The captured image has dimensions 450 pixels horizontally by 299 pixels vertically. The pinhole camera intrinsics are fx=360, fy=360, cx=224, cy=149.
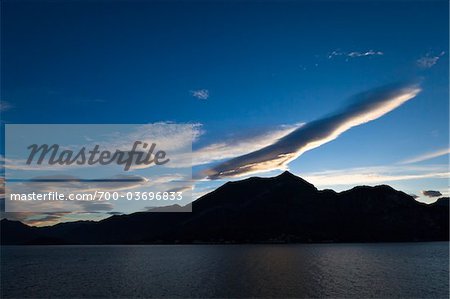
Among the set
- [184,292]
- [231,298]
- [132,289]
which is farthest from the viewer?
[132,289]


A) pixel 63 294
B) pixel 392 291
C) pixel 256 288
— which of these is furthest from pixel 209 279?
pixel 392 291

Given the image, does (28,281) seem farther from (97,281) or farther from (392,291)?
(392,291)

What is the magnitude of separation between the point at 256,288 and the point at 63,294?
149ft

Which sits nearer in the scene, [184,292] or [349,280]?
[184,292]

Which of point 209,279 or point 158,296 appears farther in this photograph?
point 209,279

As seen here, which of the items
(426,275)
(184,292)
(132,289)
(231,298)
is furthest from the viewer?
(426,275)

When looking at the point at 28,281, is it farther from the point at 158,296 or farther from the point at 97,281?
the point at 158,296

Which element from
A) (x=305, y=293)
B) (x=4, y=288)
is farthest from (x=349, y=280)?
(x=4, y=288)

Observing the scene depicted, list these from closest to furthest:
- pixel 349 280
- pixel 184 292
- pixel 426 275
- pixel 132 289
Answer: pixel 184 292 < pixel 132 289 < pixel 349 280 < pixel 426 275

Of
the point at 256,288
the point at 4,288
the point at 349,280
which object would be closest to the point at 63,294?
the point at 4,288

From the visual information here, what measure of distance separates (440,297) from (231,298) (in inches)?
1789

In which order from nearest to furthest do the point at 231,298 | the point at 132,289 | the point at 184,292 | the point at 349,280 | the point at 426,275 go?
the point at 231,298
the point at 184,292
the point at 132,289
the point at 349,280
the point at 426,275

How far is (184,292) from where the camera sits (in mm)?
82438

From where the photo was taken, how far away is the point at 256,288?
89438 millimetres
